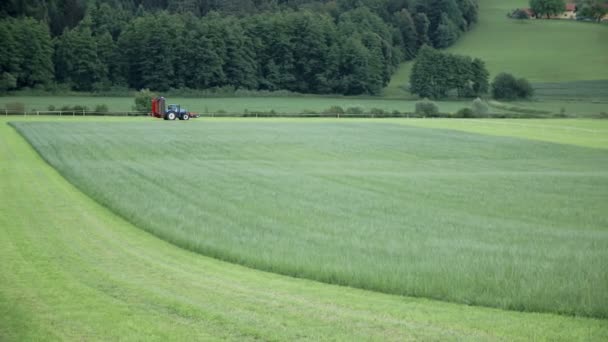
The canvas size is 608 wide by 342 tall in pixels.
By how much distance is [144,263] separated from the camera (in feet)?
49.6

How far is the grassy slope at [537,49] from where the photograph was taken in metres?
149

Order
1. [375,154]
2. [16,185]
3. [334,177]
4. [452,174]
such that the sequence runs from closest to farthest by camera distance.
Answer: [16,185] < [334,177] < [452,174] < [375,154]

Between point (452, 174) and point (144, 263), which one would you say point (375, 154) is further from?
point (144, 263)

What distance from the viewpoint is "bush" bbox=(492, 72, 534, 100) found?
125 m

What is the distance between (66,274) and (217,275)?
2.56m

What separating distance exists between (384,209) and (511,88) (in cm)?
10881

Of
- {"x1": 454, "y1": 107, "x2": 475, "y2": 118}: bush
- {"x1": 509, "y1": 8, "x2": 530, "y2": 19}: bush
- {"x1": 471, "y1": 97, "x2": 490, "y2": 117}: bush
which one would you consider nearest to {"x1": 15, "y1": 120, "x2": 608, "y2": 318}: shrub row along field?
{"x1": 471, "y1": 97, "x2": 490, "y2": 117}: bush

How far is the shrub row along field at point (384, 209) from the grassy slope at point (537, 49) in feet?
333

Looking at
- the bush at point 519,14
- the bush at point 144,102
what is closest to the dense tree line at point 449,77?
the bush at point 144,102

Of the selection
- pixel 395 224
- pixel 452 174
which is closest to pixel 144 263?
pixel 395 224

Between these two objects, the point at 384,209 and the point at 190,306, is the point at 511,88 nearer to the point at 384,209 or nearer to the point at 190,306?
the point at 384,209

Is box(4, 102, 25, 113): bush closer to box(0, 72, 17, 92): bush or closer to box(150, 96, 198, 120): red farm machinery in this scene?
box(150, 96, 198, 120): red farm machinery

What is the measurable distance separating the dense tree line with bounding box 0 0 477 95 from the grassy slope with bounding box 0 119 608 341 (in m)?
105

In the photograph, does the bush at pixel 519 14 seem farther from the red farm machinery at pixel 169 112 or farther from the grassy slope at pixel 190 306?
the grassy slope at pixel 190 306
